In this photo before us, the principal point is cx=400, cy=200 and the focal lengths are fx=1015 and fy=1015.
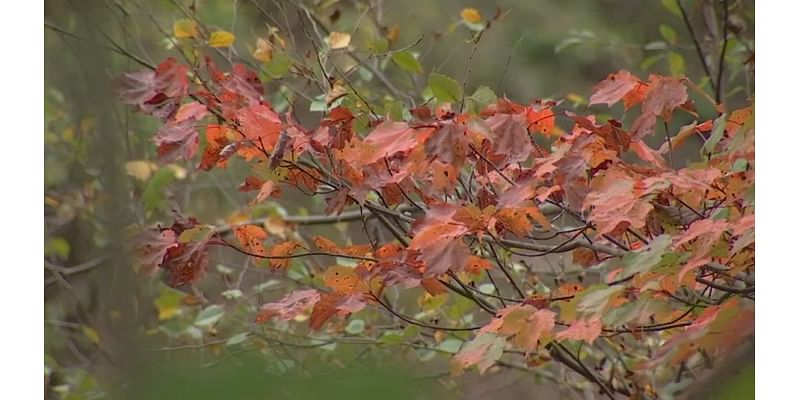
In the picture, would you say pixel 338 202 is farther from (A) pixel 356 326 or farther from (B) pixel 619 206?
(A) pixel 356 326

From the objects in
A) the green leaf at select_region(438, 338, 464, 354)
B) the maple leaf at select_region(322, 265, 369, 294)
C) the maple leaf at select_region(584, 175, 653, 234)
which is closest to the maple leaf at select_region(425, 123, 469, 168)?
the maple leaf at select_region(584, 175, 653, 234)

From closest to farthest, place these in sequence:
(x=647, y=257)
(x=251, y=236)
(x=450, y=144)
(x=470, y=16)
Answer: (x=647, y=257)
(x=450, y=144)
(x=251, y=236)
(x=470, y=16)

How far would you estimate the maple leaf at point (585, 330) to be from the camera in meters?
1.03

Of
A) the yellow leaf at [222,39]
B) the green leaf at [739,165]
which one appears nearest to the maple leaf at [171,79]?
the yellow leaf at [222,39]

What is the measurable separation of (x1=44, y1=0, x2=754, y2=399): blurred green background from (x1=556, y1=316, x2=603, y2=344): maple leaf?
0.16 metres

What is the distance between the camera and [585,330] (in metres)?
1.04

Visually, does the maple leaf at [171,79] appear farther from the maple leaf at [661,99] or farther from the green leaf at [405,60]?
the maple leaf at [661,99]

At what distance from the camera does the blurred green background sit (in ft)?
2.11

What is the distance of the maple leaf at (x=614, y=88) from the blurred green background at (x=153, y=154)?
22 cm

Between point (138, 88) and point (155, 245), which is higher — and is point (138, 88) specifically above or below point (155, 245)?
above

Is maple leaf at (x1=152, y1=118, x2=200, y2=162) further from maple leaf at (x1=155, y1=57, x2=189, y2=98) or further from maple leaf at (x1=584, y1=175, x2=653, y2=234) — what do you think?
maple leaf at (x1=584, y1=175, x2=653, y2=234)

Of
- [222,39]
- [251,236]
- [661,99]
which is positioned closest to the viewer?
[661,99]

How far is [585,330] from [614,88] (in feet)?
1.22

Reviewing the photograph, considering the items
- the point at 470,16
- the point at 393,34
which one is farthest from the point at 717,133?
the point at 393,34
